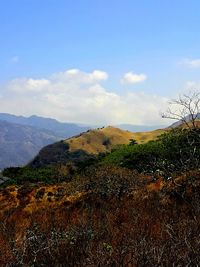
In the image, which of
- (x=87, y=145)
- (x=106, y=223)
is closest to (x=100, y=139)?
(x=87, y=145)

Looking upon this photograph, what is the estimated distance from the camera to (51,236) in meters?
12.3

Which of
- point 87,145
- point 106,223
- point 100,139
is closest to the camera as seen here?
point 106,223

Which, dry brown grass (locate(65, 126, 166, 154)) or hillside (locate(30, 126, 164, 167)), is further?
dry brown grass (locate(65, 126, 166, 154))

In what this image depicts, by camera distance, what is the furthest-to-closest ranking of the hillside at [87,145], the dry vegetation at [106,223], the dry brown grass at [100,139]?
the dry brown grass at [100,139], the hillside at [87,145], the dry vegetation at [106,223]

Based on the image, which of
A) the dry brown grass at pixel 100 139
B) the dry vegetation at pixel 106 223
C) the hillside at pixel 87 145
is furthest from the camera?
the dry brown grass at pixel 100 139

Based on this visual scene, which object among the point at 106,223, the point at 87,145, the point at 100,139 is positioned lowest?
the point at 87,145

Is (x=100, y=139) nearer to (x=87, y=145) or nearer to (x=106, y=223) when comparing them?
(x=87, y=145)

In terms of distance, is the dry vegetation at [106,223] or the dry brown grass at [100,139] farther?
the dry brown grass at [100,139]

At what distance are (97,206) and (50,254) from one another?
42.1 feet

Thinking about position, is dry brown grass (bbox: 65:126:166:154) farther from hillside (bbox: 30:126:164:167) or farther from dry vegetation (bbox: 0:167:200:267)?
dry vegetation (bbox: 0:167:200:267)

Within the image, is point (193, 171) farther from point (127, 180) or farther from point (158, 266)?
point (158, 266)

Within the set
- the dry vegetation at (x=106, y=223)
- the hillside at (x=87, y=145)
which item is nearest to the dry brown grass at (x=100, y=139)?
the hillside at (x=87, y=145)

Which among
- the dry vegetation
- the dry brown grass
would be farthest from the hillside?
the dry vegetation

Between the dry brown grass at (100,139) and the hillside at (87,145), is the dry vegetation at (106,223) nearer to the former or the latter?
the hillside at (87,145)
